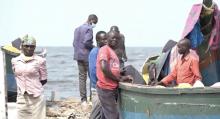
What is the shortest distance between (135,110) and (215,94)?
112 centimetres

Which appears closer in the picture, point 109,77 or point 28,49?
point 109,77

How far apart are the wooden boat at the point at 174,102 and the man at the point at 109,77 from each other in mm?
317

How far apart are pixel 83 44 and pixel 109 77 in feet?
12.0

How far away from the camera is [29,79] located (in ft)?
26.1

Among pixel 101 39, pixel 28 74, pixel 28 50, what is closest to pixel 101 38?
pixel 101 39

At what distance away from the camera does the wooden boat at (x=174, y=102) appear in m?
6.39

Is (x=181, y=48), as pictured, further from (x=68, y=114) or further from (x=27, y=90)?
(x=68, y=114)

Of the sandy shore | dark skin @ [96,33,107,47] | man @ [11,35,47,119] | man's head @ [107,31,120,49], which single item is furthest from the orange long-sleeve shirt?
the sandy shore

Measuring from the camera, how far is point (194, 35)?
7.87 m

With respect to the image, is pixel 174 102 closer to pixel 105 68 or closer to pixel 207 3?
pixel 105 68

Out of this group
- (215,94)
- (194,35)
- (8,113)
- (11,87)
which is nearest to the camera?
(215,94)

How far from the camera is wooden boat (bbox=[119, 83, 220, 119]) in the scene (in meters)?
6.39

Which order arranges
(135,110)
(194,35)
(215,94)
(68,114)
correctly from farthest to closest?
(68,114) → (194,35) → (135,110) → (215,94)

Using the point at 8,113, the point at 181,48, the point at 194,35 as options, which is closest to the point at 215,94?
the point at 181,48
